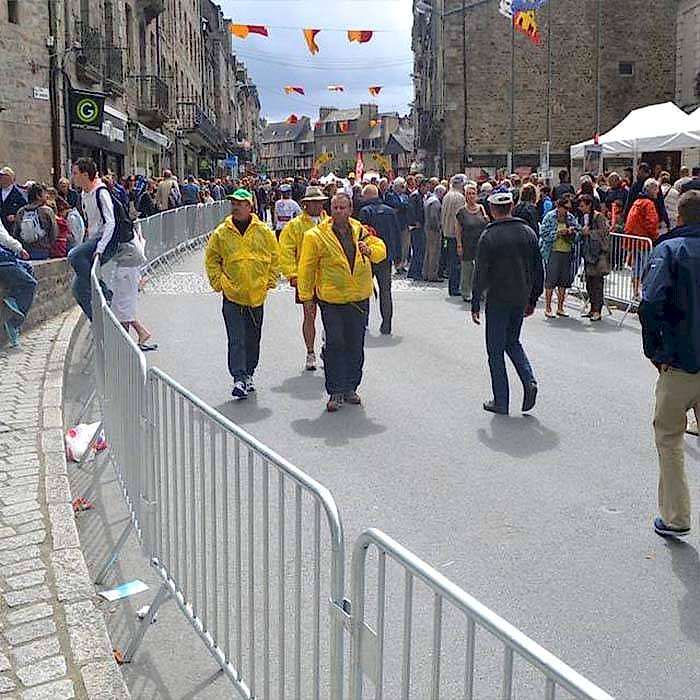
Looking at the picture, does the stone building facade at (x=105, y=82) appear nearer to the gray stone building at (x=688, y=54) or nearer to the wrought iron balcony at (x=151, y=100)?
the wrought iron balcony at (x=151, y=100)

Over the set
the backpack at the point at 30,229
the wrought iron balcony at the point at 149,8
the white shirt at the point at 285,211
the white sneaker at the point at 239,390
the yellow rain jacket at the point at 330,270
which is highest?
the wrought iron balcony at the point at 149,8

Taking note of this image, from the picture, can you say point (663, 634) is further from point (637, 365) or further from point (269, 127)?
point (269, 127)

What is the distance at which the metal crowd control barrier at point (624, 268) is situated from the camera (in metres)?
12.9

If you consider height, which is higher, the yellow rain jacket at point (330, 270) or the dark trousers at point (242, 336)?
the yellow rain jacket at point (330, 270)

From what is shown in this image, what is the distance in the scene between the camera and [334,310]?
8031 mm

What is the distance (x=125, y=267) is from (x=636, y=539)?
6.39 meters

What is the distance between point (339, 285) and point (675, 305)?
3474 mm

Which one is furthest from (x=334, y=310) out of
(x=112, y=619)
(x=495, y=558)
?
(x=112, y=619)

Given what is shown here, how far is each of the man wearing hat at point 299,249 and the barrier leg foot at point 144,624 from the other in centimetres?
531

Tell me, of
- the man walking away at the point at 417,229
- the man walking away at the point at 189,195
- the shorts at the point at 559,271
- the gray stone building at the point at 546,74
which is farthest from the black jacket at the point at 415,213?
the gray stone building at the point at 546,74

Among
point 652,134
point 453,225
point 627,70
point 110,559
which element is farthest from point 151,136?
point 110,559

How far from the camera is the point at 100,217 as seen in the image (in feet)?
30.0

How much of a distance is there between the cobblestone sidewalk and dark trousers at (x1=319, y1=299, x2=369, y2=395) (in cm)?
223

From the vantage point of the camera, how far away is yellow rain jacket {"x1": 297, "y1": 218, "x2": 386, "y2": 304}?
799 cm
